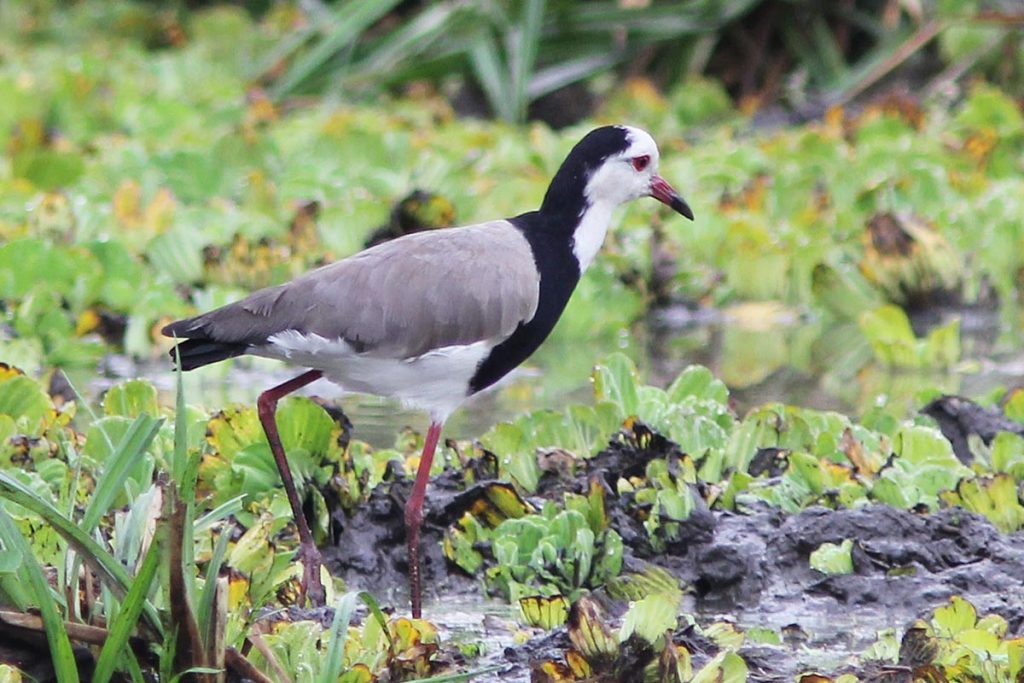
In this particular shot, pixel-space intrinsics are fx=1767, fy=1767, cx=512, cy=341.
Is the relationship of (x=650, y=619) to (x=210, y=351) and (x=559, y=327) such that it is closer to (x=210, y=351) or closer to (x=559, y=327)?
(x=210, y=351)

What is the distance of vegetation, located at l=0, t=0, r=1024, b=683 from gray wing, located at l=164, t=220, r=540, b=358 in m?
0.31

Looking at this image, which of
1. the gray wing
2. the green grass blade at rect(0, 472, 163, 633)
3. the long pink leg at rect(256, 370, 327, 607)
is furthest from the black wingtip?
the green grass blade at rect(0, 472, 163, 633)

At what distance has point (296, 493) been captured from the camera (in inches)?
143

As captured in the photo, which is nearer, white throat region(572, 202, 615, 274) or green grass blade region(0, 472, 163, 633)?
green grass blade region(0, 472, 163, 633)

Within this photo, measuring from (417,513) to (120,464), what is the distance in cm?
103

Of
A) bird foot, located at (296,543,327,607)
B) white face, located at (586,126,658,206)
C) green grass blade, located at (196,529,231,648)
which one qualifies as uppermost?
white face, located at (586,126,658,206)

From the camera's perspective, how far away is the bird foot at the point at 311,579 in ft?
11.0

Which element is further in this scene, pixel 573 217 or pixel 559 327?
pixel 559 327

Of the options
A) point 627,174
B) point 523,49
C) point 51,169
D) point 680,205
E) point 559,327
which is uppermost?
point 523,49

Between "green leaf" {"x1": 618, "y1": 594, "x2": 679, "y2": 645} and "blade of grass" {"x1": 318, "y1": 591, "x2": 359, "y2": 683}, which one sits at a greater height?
"blade of grass" {"x1": 318, "y1": 591, "x2": 359, "y2": 683}

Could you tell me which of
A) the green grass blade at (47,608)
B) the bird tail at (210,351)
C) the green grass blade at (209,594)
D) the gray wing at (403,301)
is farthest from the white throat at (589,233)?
the green grass blade at (47,608)

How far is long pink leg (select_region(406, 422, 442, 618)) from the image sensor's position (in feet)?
11.2

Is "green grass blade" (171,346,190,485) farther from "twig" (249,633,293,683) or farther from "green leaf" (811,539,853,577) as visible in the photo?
"green leaf" (811,539,853,577)

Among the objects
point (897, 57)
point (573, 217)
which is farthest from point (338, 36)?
point (573, 217)
